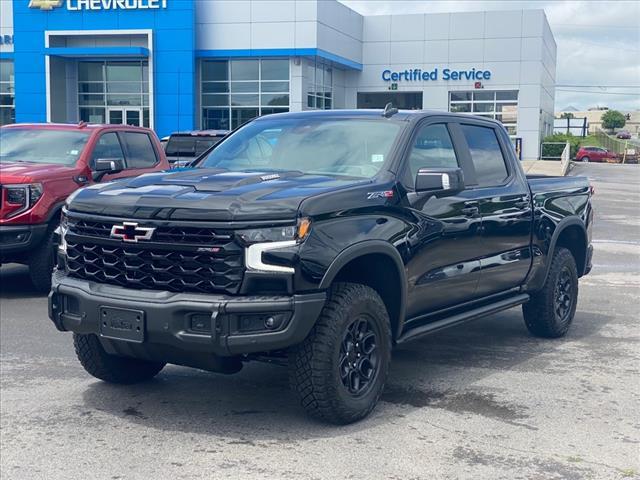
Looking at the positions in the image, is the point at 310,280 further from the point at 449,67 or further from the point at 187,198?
the point at 449,67

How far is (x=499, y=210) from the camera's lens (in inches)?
266

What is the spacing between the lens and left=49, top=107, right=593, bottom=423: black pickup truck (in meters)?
4.74

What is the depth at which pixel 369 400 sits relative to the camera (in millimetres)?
5332

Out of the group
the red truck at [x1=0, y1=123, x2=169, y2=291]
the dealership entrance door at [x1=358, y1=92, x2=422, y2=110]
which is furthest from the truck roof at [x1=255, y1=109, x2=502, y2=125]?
the dealership entrance door at [x1=358, y1=92, x2=422, y2=110]

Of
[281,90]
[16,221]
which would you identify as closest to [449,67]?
[281,90]

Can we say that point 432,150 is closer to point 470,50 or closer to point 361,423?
point 361,423

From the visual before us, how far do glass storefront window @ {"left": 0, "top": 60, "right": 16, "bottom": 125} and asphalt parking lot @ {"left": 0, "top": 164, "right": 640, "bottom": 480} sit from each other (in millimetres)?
37735

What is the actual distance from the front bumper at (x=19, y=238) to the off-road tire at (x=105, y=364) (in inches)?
143

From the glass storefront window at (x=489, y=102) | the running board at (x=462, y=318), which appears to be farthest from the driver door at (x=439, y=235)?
the glass storefront window at (x=489, y=102)

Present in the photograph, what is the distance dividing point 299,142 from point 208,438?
226 centimetres

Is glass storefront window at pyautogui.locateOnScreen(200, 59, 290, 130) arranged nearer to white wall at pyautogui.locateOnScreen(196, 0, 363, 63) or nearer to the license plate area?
white wall at pyautogui.locateOnScreen(196, 0, 363, 63)

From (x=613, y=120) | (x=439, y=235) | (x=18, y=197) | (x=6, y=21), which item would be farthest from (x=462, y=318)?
(x=613, y=120)

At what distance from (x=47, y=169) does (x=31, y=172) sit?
27 centimetres

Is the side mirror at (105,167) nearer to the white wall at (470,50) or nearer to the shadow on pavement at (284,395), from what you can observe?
the shadow on pavement at (284,395)
